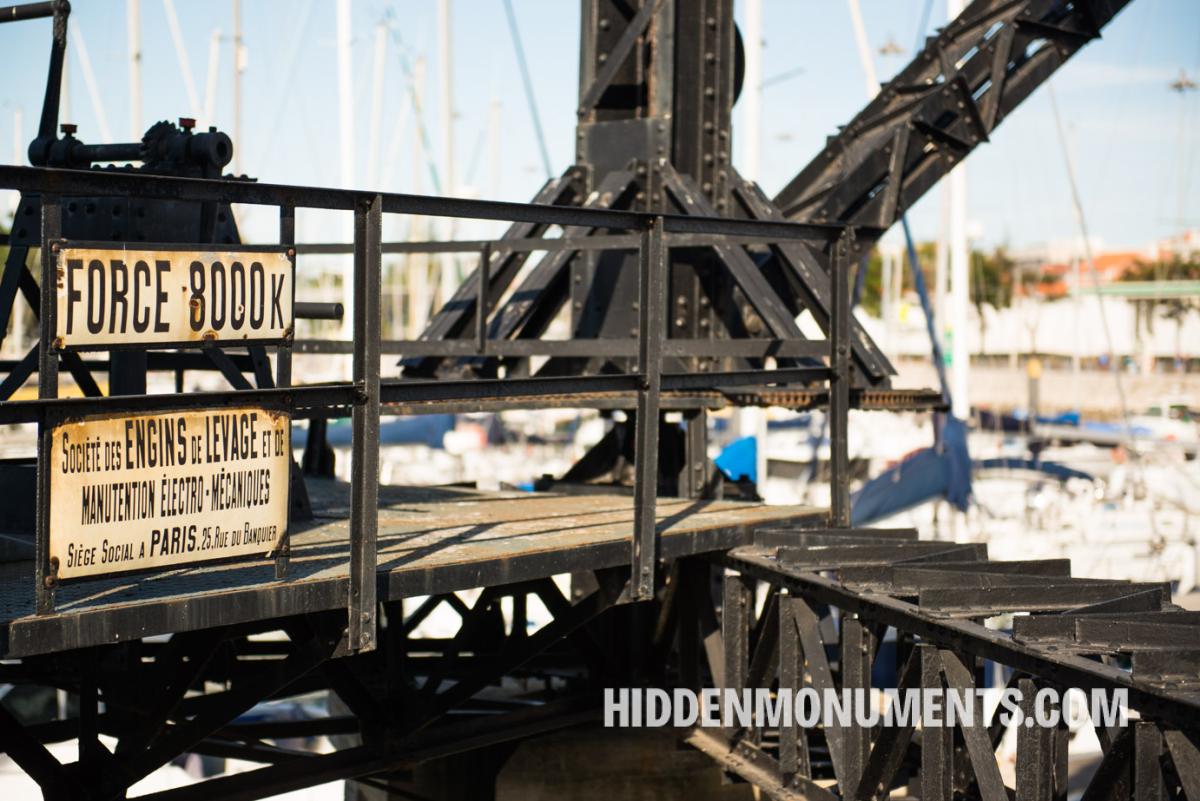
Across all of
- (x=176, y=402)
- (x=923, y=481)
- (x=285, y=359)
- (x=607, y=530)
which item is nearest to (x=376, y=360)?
(x=285, y=359)

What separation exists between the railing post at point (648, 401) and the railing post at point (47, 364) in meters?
2.82

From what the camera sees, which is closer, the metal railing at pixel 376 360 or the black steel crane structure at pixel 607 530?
the metal railing at pixel 376 360

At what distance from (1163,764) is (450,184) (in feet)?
116

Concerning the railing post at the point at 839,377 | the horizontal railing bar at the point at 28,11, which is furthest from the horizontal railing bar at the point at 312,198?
the horizontal railing bar at the point at 28,11

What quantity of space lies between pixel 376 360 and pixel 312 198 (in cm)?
63

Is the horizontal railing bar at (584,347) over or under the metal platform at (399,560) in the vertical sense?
over

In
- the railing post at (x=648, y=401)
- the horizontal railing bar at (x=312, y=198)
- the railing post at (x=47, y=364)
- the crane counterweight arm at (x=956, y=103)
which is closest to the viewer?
the railing post at (x=47, y=364)

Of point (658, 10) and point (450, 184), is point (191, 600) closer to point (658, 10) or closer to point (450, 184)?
point (658, 10)

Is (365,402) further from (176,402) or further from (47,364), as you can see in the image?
(47,364)

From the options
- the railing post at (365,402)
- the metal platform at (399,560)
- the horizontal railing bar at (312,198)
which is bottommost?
the metal platform at (399,560)

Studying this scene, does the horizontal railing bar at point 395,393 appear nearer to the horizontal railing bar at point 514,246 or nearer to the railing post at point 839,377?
the railing post at point 839,377

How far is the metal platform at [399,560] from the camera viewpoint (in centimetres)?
488

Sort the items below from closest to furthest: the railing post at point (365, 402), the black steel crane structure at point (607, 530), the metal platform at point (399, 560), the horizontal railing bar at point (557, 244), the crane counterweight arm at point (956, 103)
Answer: the metal platform at point (399, 560) < the black steel crane structure at point (607, 530) < the railing post at point (365, 402) < the horizontal railing bar at point (557, 244) < the crane counterweight arm at point (956, 103)

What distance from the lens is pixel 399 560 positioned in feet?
19.7
